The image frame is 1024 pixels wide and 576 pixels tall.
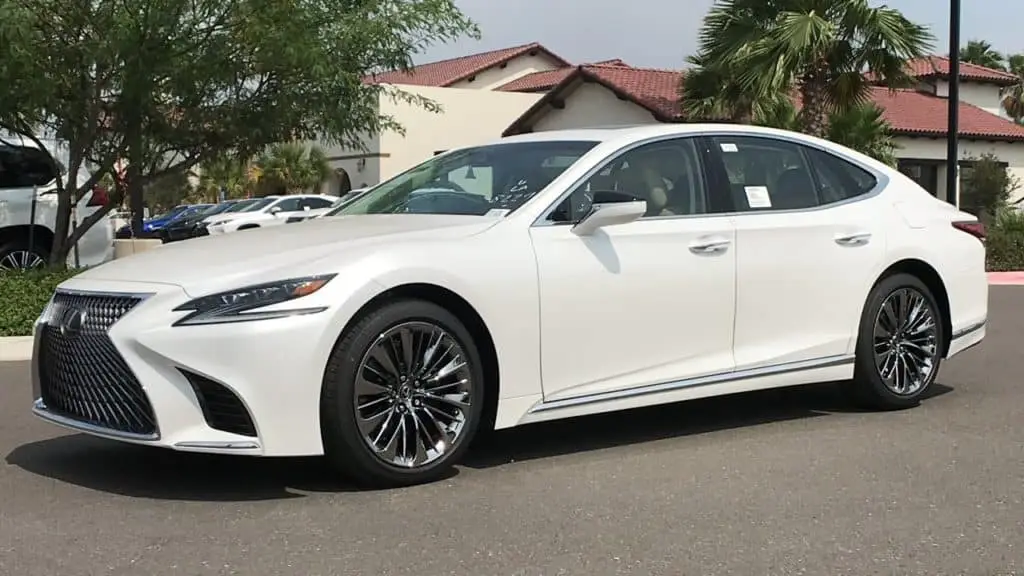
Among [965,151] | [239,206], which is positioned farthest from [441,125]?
[965,151]

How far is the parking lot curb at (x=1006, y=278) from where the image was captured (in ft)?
58.6

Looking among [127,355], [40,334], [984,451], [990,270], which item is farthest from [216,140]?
[990,270]

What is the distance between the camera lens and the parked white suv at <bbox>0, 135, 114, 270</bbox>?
12.3m

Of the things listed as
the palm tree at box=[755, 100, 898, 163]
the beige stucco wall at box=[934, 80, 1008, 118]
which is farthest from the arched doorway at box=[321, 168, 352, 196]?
the palm tree at box=[755, 100, 898, 163]

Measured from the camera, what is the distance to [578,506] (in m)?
4.80

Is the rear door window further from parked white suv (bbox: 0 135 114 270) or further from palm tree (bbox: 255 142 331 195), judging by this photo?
palm tree (bbox: 255 142 331 195)

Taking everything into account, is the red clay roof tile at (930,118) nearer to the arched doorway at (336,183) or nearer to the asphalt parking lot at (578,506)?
the arched doorway at (336,183)

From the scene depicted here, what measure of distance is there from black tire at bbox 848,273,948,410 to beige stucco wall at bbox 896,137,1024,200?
23.6 meters

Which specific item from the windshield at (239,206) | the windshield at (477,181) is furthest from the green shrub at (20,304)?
the windshield at (239,206)

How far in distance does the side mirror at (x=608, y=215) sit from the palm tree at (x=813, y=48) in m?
14.1

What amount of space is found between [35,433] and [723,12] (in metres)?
16.9

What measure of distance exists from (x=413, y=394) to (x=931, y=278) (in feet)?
11.5

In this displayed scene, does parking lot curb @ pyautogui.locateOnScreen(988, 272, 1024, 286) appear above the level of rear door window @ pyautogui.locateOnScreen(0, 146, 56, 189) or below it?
below

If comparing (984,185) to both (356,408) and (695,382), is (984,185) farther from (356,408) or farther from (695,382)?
(356,408)
